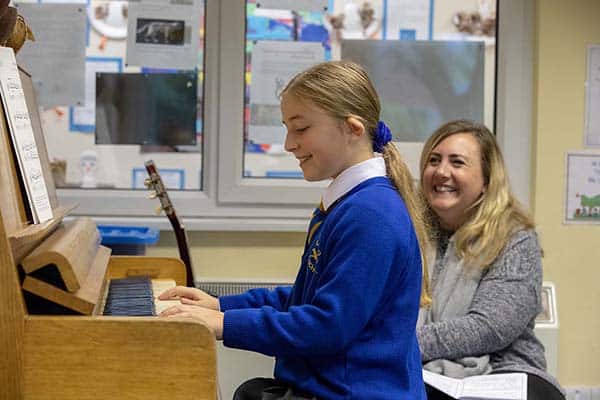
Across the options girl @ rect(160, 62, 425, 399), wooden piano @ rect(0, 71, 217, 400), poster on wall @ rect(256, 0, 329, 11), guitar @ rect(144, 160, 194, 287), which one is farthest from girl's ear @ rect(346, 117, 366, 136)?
poster on wall @ rect(256, 0, 329, 11)

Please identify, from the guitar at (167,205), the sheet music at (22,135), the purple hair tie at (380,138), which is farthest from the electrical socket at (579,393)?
the sheet music at (22,135)

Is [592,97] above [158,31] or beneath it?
beneath

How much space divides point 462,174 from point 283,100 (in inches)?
32.7

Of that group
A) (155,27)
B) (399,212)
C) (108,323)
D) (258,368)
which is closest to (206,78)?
(155,27)

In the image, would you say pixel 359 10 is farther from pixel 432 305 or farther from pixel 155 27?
pixel 432 305

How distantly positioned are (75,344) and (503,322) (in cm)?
125

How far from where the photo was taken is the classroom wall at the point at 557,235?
286 centimetres

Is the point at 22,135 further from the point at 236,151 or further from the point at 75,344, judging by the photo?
the point at 236,151

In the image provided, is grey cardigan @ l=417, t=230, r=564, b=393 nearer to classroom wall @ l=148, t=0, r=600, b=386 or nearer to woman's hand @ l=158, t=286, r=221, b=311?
woman's hand @ l=158, t=286, r=221, b=311

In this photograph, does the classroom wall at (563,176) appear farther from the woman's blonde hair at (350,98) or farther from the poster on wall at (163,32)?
the woman's blonde hair at (350,98)

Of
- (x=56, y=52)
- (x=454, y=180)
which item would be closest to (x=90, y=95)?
(x=56, y=52)

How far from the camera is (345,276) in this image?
1337mm

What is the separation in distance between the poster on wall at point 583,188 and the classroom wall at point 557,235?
1.0 inches

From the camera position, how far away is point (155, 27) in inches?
112
